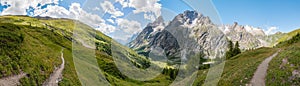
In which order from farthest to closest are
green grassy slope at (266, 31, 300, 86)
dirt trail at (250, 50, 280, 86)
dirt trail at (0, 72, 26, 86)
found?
dirt trail at (250, 50, 280, 86) → green grassy slope at (266, 31, 300, 86) → dirt trail at (0, 72, 26, 86)

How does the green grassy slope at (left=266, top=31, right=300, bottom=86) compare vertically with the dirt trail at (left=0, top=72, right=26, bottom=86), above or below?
below

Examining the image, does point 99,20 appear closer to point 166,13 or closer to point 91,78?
point 166,13

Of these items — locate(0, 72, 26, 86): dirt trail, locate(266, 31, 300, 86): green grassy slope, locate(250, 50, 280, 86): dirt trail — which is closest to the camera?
locate(0, 72, 26, 86): dirt trail

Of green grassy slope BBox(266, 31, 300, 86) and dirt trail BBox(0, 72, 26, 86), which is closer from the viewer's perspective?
dirt trail BBox(0, 72, 26, 86)

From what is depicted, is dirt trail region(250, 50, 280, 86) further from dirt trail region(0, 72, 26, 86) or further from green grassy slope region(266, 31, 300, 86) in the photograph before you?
dirt trail region(0, 72, 26, 86)

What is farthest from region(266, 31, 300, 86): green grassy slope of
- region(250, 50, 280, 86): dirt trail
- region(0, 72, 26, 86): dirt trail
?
region(0, 72, 26, 86): dirt trail

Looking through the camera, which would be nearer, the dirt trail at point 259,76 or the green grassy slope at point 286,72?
the green grassy slope at point 286,72

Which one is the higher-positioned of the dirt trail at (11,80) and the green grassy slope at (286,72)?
the dirt trail at (11,80)

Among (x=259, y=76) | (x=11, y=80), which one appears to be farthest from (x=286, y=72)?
(x=11, y=80)

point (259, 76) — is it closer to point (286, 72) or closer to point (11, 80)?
point (286, 72)

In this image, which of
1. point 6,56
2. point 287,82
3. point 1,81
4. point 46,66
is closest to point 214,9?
point 287,82

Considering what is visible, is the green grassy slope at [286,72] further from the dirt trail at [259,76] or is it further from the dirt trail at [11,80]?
the dirt trail at [11,80]

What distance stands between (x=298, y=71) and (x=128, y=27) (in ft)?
87.1

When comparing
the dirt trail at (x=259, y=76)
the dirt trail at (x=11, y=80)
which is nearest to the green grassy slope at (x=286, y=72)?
the dirt trail at (x=259, y=76)
